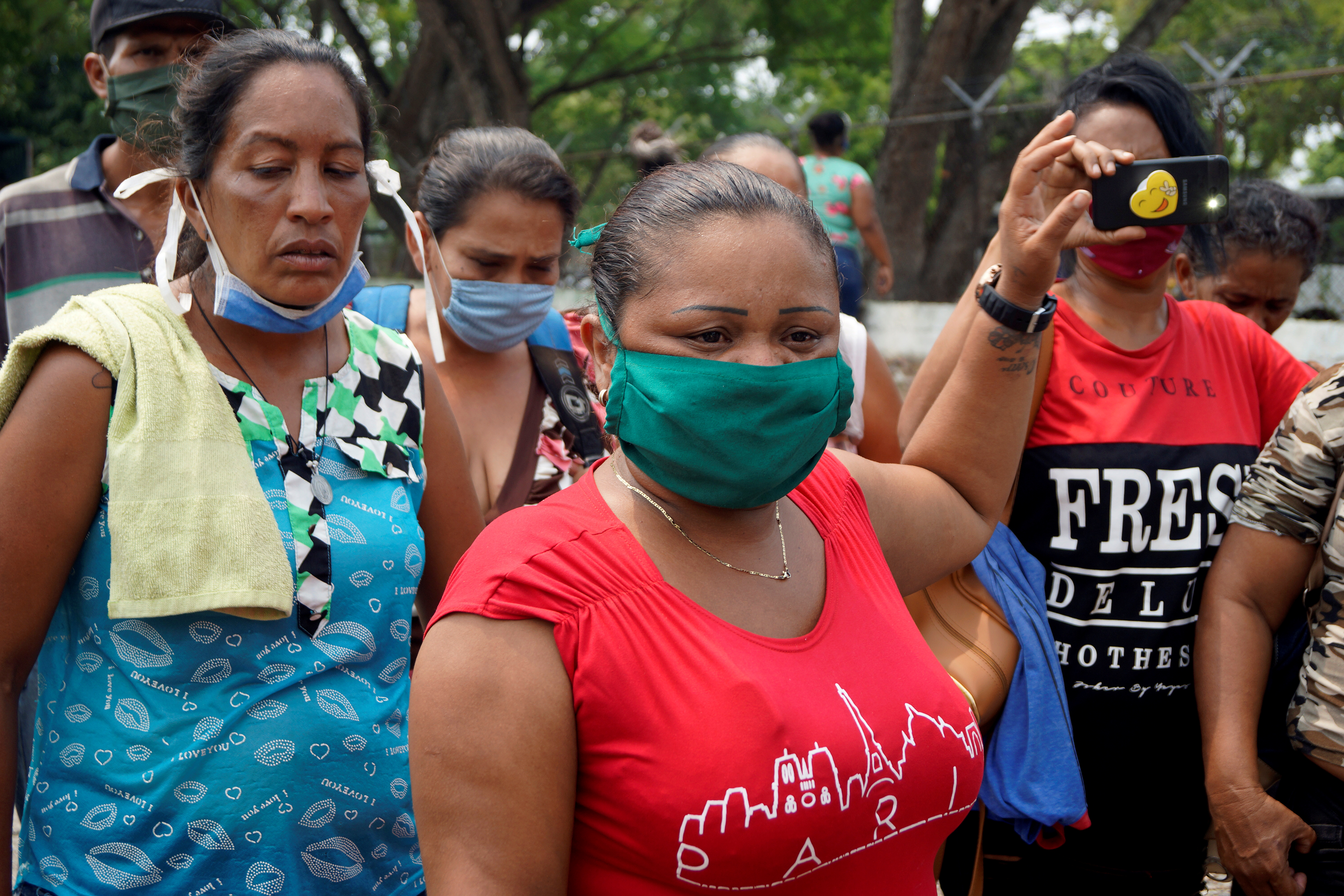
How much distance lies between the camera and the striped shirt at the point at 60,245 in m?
3.01

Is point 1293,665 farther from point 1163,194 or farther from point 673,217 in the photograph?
point 673,217

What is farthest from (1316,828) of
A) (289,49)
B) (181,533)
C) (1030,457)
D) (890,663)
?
(289,49)

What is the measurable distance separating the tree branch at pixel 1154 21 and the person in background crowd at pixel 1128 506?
36.9 feet

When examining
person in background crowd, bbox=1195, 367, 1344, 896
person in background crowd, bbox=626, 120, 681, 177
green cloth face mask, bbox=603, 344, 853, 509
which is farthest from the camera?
person in background crowd, bbox=626, 120, 681, 177

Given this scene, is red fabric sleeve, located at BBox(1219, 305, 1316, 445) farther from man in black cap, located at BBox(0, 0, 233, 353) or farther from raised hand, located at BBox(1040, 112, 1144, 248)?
man in black cap, located at BBox(0, 0, 233, 353)

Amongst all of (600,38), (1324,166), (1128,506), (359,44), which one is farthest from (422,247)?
(1324,166)

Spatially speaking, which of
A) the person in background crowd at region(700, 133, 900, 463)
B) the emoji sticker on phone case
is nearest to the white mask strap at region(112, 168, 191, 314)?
the person in background crowd at region(700, 133, 900, 463)

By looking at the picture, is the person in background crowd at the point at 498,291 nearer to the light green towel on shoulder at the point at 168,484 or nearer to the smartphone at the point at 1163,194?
the light green towel on shoulder at the point at 168,484

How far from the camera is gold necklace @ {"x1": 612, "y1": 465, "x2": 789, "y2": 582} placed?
167cm

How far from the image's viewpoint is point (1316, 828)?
2.19 meters

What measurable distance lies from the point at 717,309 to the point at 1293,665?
167 centimetres

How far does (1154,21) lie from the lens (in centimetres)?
1241

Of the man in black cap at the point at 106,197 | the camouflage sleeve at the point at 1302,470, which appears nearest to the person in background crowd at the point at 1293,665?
the camouflage sleeve at the point at 1302,470

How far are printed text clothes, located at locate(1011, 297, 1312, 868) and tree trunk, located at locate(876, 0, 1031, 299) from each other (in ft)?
29.9
